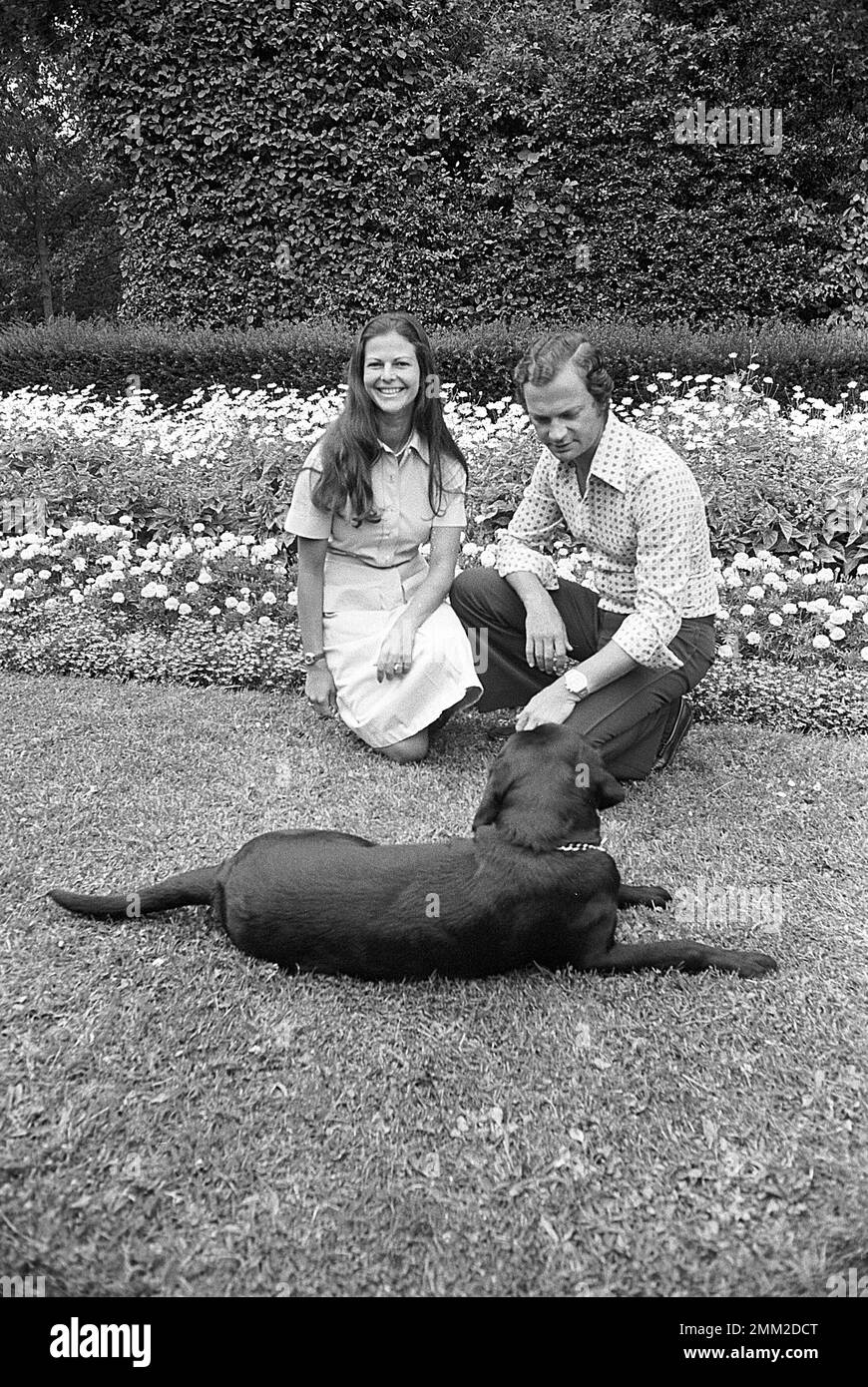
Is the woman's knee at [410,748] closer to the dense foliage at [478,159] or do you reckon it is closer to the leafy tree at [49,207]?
the dense foliage at [478,159]

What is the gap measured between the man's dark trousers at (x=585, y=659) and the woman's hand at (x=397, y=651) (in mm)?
313

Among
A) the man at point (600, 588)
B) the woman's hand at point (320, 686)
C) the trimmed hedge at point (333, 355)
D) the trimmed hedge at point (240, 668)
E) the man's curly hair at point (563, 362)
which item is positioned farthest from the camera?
the trimmed hedge at point (333, 355)

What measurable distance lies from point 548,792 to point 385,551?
6.38 feet

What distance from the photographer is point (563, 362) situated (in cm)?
339

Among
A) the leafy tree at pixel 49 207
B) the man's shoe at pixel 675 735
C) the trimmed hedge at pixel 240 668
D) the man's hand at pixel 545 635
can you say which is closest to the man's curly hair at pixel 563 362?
the man's hand at pixel 545 635

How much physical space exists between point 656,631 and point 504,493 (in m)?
2.94

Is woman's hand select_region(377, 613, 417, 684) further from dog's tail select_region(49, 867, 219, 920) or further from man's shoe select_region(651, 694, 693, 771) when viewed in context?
dog's tail select_region(49, 867, 219, 920)

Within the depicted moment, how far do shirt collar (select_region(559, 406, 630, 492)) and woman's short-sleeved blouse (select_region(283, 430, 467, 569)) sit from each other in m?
0.80

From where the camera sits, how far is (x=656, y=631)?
11.7 feet

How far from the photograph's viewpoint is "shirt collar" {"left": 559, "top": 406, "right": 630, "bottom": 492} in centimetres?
364

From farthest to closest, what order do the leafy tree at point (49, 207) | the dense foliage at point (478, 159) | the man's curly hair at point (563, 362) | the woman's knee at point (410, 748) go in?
1. the leafy tree at point (49, 207)
2. the dense foliage at point (478, 159)
3. the woman's knee at point (410, 748)
4. the man's curly hair at point (563, 362)

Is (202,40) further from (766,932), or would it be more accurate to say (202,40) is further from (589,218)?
(766,932)

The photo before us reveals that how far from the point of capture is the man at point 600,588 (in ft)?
11.5
